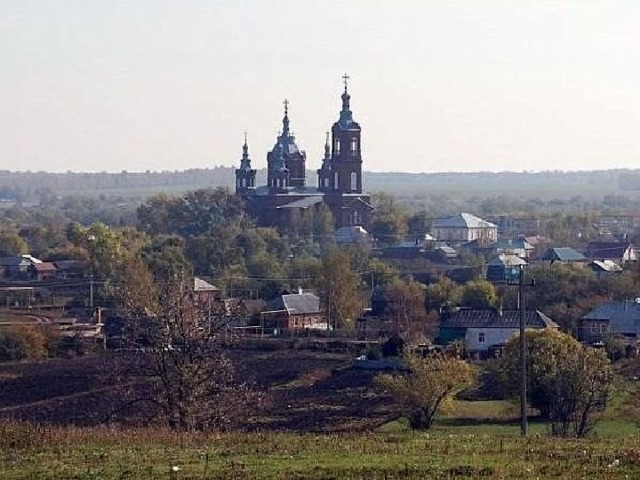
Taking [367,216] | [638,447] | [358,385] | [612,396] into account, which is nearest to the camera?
[638,447]

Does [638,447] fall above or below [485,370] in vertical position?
above

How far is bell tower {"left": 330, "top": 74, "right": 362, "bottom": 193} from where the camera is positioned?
8456cm

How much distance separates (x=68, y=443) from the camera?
1708cm

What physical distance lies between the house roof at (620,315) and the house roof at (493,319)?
1.69m

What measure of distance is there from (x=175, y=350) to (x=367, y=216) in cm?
6666

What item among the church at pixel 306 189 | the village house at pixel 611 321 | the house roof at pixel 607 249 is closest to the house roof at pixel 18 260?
the church at pixel 306 189

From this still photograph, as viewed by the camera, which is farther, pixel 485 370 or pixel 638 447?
pixel 485 370

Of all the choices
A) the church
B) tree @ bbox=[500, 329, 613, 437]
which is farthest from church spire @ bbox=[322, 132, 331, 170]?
tree @ bbox=[500, 329, 613, 437]

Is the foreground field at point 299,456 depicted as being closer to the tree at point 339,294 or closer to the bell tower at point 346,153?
the tree at point 339,294

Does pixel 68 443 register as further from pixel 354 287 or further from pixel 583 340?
pixel 354 287

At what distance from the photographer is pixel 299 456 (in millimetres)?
15648

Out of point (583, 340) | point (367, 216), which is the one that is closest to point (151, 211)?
point (367, 216)

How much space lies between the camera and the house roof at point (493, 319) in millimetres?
44250

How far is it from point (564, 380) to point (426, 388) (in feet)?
9.11
